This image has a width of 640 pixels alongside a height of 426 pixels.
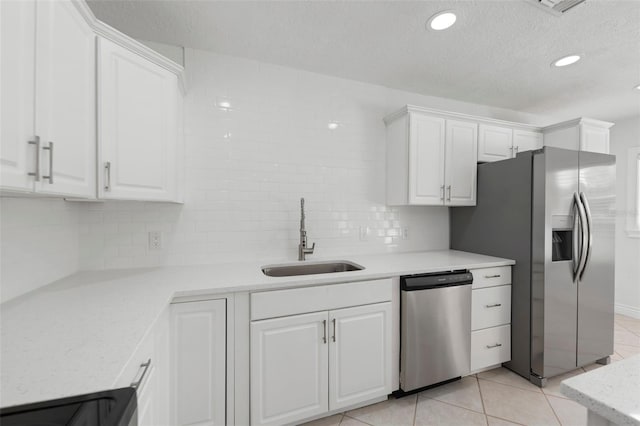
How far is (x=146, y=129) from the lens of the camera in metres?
1.59

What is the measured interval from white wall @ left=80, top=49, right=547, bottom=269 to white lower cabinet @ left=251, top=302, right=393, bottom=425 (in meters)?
0.76

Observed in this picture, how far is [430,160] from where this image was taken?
2533mm

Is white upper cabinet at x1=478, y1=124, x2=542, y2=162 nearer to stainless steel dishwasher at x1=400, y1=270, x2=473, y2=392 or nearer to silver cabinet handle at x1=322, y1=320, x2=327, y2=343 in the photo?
stainless steel dishwasher at x1=400, y1=270, x2=473, y2=392

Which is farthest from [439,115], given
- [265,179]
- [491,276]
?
[265,179]

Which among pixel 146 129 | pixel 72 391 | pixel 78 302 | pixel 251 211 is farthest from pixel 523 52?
pixel 78 302

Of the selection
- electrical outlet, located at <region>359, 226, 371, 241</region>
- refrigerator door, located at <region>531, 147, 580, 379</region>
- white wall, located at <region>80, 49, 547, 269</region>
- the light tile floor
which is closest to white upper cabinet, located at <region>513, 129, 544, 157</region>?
refrigerator door, located at <region>531, 147, 580, 379</region>

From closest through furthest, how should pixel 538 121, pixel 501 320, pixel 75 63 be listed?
1. pixel 75 63
2. pixel 501 320
3. pixel 538 121

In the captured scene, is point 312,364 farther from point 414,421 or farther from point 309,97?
point 309,97

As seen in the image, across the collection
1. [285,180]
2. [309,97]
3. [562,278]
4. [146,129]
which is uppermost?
[309,97]

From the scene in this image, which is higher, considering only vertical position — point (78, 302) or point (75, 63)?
point (75, 63)

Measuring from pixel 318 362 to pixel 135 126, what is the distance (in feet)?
5.71

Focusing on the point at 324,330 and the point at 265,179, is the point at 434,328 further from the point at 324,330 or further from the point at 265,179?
the point at 265,179

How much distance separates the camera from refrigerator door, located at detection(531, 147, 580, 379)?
2129mm

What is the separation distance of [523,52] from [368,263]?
79.6 inches
